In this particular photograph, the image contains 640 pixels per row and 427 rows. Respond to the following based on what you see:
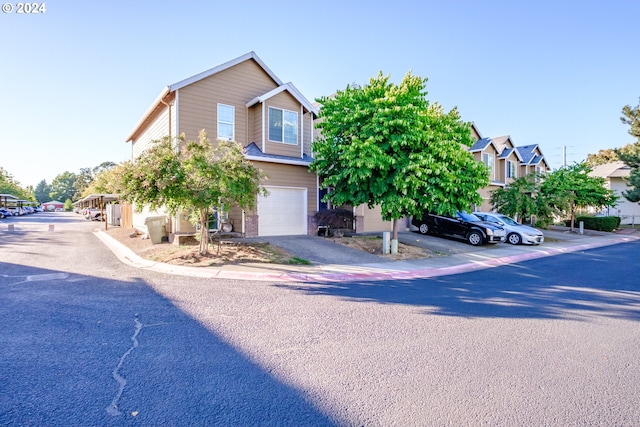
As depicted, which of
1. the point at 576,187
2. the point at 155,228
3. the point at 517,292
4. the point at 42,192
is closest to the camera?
the point at 517,292

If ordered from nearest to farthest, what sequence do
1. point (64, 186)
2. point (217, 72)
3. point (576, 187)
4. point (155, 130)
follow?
point (217, 72) → point (155, 130) → point (576, 187) → point (64, 186)

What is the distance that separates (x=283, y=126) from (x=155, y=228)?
7.20 meters

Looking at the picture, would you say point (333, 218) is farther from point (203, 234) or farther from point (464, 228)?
point (464, 228)

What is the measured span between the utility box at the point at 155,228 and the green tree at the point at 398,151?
7.06 meters

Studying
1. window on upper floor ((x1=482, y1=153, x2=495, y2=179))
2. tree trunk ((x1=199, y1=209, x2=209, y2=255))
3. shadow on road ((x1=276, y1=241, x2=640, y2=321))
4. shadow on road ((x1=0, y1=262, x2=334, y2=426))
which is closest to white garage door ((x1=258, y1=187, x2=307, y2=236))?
tree trunk ((x1=199, y1=209, x2=209, y2=255))

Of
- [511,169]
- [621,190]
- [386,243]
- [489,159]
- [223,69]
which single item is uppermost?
[223,69]

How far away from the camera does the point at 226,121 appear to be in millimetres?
15461

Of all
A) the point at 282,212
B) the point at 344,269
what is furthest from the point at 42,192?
the point at 344,269

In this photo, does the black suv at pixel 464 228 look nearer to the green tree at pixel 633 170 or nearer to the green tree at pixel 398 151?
the green tree at pixel 398 151

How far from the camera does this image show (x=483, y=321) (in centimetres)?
562

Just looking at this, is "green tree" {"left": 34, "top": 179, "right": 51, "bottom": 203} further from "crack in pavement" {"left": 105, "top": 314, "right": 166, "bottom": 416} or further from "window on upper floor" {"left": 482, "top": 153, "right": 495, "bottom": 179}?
"crack in pavement" {"left": 105, "top": 314, "right": 166, "bottom": 416}

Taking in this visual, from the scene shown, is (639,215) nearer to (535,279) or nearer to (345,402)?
(535,279)

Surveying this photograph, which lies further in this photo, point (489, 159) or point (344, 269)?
point (489, 159)

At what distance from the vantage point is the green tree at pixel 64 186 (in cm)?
11988
